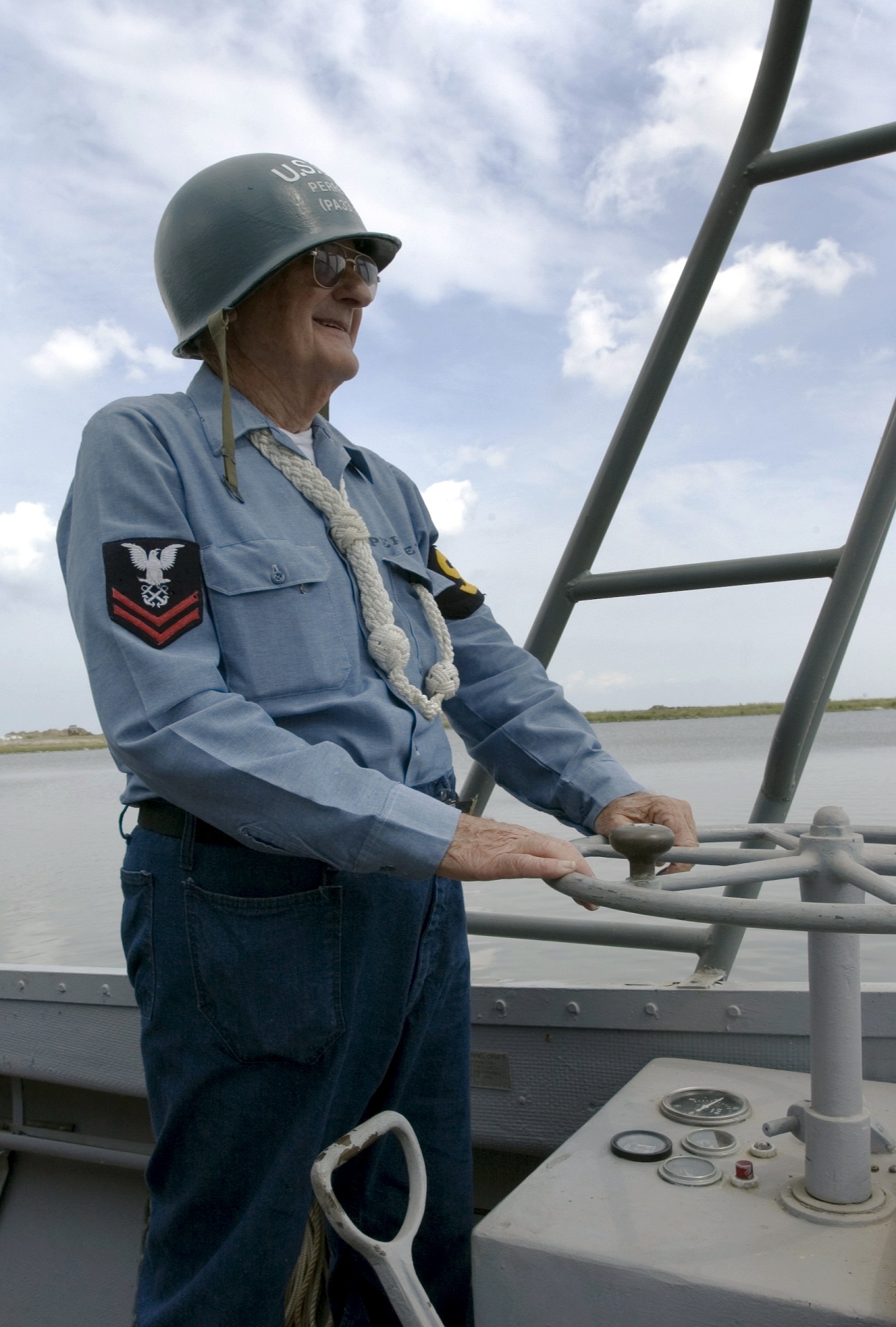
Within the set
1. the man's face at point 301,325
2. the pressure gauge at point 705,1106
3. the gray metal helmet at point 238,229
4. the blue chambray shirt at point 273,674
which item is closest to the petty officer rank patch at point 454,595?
the blue chambray shirt at point 273,674

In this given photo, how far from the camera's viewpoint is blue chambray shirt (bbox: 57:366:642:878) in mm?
900

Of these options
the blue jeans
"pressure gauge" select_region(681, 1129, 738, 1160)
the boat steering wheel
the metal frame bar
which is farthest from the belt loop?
the metal frame bar

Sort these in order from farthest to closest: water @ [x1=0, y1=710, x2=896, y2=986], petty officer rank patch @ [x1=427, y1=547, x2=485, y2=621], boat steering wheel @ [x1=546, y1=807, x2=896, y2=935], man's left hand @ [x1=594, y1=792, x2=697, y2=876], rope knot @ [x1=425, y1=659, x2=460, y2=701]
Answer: water @ [x1=0, y1=710, x2=896, y2=986] → petty officer rank patch @ [x1=427, y1=547, x2=485, y2=621] → rope knot @ [x1=425, y1=659, x2=460, y2=701] → man's left hand @ [x1=594, y1=792, x2=697, y2=876] → boat steering wheel @ [x1=546, y1=807, x2=896, y2=935]

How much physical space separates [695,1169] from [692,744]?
19.9 metres

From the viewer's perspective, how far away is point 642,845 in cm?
80

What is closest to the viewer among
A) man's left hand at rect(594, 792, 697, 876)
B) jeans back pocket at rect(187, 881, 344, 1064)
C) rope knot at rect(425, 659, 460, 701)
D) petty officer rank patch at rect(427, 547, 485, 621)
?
jeans back pocket at rect(187, 881, 344, 1064)

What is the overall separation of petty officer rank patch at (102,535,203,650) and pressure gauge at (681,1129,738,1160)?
0.75 m

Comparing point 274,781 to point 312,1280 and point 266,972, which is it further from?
point 312,1280

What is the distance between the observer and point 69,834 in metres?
10.4

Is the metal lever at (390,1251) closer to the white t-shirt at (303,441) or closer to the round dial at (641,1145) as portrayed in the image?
the round dial at (641,1145)

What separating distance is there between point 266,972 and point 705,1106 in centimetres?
56

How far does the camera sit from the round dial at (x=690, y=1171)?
1.03m

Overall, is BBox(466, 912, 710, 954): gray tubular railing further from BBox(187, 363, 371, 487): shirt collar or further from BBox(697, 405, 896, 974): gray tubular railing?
BBox(187, 363, 371, 487): shirt collar

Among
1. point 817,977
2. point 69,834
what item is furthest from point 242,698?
point 69,834
